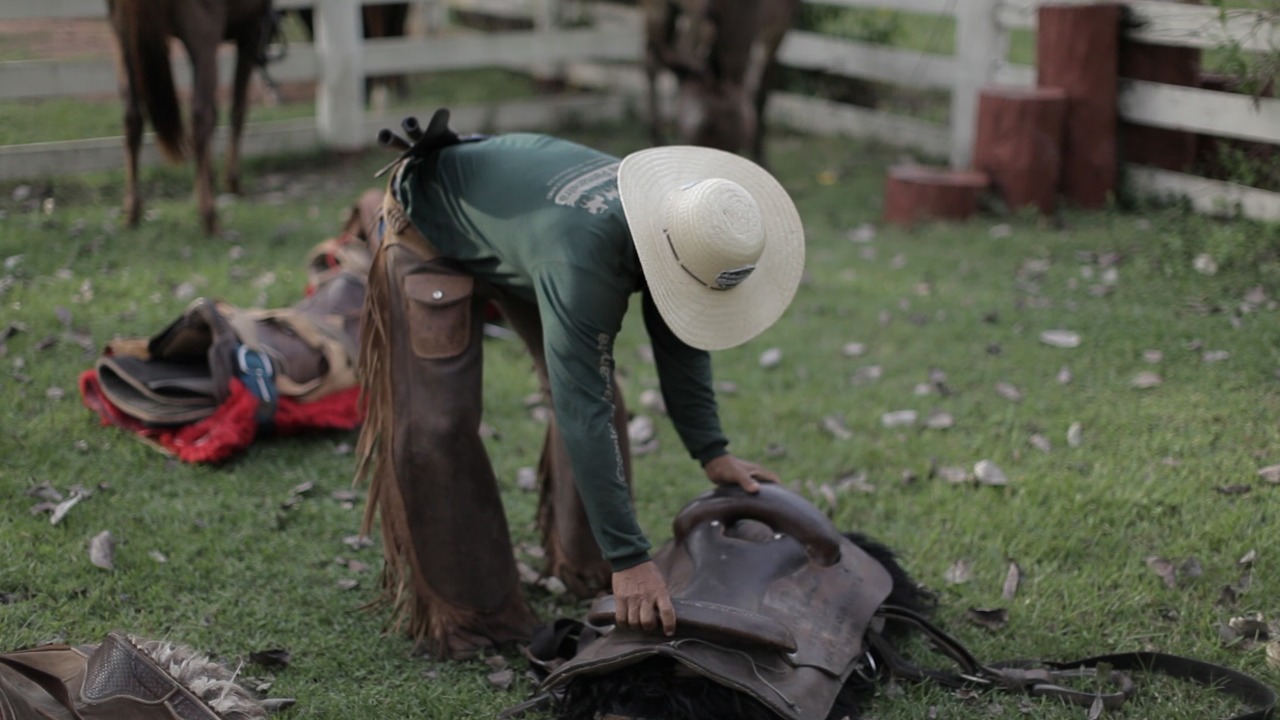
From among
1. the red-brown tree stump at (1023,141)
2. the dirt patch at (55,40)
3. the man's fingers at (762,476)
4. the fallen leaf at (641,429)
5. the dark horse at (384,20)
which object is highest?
the dark horse at (384,20)

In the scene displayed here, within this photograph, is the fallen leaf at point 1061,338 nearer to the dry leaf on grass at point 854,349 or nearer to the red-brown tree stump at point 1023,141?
the dry leaf on grass at point 854,349

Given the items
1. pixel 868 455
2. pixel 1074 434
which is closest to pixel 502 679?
pixel 868 455

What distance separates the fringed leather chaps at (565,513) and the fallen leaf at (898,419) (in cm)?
152

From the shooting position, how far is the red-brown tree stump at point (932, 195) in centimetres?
786

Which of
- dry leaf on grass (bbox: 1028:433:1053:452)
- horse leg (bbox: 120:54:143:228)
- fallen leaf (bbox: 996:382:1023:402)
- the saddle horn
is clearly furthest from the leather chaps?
horse leg (bbox: 120:54:143:228)

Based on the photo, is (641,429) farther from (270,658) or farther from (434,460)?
(270,658)

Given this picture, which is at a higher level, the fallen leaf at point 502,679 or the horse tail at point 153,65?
the horse tail at point 153,65

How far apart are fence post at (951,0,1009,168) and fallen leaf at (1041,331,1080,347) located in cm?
311

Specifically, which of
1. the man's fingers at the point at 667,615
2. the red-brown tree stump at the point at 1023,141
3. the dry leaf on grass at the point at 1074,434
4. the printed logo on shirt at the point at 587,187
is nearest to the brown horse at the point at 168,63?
the printed logo on shirt at the point at 587,187

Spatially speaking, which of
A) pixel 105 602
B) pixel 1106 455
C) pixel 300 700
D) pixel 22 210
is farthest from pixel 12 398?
pixel 1106 455

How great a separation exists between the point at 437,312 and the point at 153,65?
4325mm

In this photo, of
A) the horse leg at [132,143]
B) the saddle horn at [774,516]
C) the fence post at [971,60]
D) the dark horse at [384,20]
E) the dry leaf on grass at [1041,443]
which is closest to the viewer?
the saddle horn at [774,516]

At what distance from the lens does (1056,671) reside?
343cm

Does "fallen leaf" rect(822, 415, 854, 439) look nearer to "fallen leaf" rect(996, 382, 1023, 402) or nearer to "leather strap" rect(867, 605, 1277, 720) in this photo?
"fallen leaf" rect(996, 382, 1023, 402)
